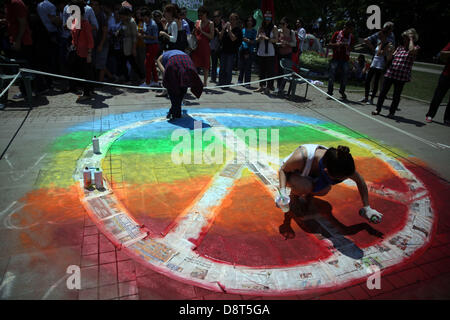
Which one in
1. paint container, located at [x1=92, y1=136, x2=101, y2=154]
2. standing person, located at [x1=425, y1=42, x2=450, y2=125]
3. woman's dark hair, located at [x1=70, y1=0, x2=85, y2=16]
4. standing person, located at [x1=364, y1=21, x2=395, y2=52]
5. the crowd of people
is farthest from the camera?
standing person, located at [x1=364, y1=21, x2=395, y2=52]

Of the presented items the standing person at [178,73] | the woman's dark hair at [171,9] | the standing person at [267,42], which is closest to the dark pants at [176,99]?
the standing person at [178,73]

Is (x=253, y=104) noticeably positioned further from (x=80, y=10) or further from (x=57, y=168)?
(x=57, y=168)

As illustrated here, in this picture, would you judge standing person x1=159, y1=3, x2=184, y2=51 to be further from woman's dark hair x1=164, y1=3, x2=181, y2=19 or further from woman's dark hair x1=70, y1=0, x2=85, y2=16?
woman's dark hair x1=70, y1=0, x2=85, y2=16

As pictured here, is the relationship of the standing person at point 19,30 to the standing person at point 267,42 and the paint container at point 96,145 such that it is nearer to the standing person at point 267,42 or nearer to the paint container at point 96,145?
the paint container at point 96,145

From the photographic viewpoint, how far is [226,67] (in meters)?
10.3

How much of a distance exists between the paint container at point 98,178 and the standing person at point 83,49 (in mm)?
4757

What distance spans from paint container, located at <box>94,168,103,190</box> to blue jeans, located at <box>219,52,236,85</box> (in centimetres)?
722

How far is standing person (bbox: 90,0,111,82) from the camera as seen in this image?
26.9 feet

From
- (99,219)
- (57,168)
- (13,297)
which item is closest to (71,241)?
(99,219)

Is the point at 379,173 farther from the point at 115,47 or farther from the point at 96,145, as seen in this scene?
the point at 115,47

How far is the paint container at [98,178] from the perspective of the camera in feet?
13.0

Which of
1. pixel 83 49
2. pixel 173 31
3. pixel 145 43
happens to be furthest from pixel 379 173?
pixel 145 43

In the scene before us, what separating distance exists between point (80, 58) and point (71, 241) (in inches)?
243

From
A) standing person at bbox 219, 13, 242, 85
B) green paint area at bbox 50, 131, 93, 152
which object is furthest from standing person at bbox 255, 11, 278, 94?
green paint area at bbox 50, 131, 93, 152
